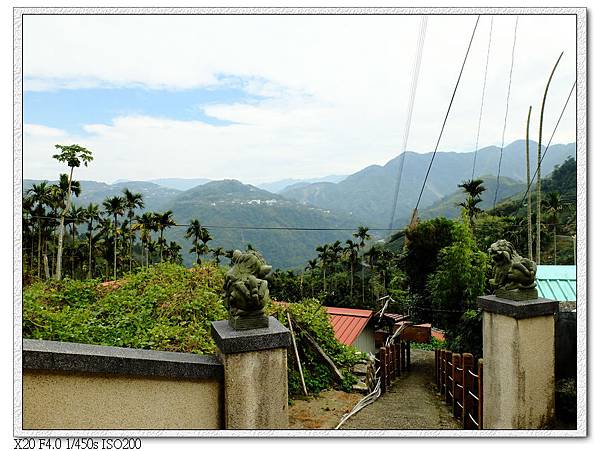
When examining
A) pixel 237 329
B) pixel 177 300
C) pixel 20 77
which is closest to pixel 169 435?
pixel 237 329

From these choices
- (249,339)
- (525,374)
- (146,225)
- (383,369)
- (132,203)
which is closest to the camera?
(249,339)

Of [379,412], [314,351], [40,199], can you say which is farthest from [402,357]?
[40,199]

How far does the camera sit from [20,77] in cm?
259

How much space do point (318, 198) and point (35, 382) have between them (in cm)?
4250

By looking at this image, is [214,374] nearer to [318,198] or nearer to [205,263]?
[205,263]

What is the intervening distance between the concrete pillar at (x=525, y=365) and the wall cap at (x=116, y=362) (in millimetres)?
1876

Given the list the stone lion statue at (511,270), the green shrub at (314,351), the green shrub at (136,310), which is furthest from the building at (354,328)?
the stone lion statue at (511,270)

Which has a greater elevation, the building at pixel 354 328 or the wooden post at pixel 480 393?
the wooden post at pixel 480 393

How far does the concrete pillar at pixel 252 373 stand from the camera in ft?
6.05

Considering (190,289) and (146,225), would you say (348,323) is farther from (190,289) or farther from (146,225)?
(146,225)

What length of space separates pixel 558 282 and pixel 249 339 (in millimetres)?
2352

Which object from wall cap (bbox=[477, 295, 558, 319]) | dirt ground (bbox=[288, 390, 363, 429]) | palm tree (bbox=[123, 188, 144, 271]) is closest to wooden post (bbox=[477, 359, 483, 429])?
wall cap (bbox=[477, 295, 558, 319])

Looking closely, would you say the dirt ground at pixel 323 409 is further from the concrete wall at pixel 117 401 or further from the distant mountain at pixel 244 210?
the distant mountain at pixel 244 210

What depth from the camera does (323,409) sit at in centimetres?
351
